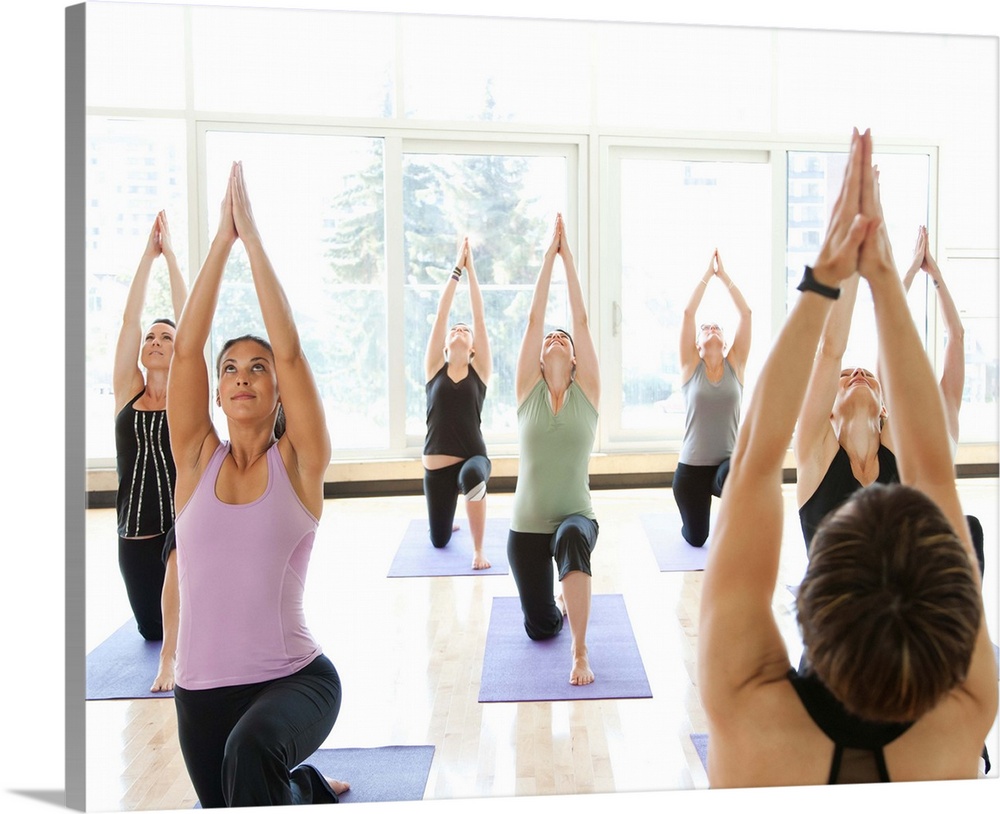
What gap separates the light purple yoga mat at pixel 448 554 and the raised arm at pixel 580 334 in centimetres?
161

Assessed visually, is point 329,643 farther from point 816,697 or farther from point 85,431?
point 816,697

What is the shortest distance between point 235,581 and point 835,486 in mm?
1591

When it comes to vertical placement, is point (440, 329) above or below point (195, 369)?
above

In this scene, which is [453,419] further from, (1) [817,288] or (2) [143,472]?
(1) [817,288]

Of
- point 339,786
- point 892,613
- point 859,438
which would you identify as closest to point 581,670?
point 339,786

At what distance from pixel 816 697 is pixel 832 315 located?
3.94ft

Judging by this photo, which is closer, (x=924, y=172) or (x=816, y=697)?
(x=816, y=697)

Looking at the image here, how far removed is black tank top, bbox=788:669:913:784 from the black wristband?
0.56 m

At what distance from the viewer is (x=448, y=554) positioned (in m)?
5.12

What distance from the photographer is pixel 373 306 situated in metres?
6.83

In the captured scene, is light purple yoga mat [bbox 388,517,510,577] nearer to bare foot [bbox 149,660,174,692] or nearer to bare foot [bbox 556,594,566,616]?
bare foot [bbox 556,594,566,616]

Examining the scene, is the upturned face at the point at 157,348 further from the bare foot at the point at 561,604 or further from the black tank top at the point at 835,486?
the black tank top at the point at 835,486

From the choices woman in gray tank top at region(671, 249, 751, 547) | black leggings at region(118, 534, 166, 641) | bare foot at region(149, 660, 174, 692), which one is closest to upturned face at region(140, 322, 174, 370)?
black leggings at region(118, 534, 166, 641)

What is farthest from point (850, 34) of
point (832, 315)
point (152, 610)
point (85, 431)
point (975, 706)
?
point (152, 610)
